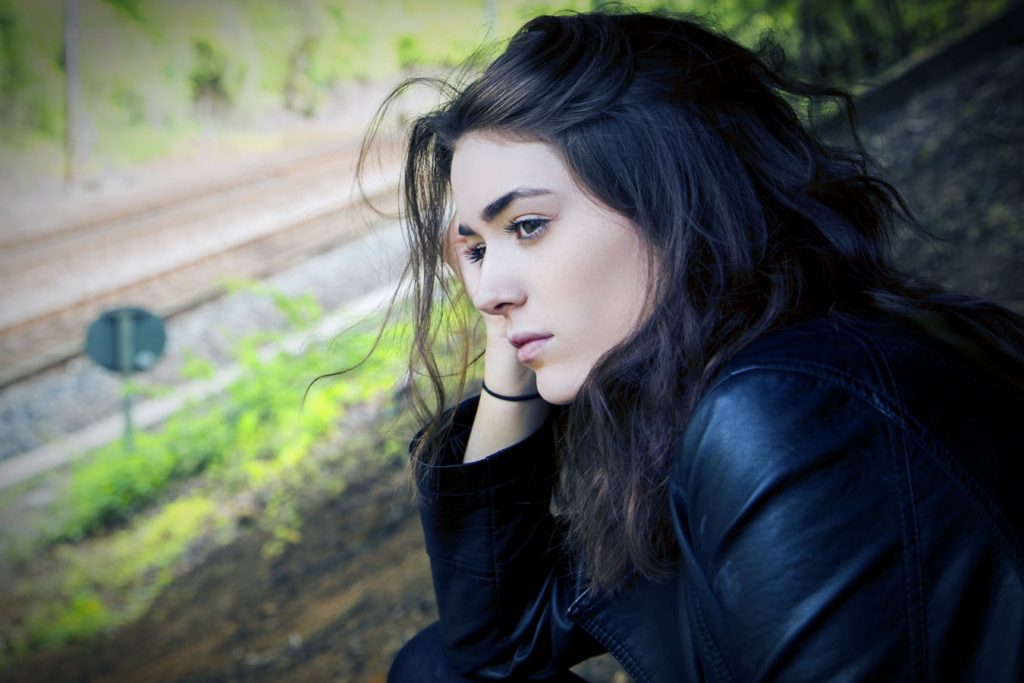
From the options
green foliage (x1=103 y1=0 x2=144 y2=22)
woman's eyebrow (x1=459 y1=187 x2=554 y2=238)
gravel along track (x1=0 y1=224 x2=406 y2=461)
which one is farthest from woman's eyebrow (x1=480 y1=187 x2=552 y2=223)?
green foliage (x1=103 y1=0 x2=144 y2=22)

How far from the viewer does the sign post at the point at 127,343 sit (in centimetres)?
317

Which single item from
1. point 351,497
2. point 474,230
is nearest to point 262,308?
point 351,497

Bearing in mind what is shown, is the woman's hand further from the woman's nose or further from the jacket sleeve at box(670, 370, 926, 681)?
the jacket sleeve at box(670, 370, 926, 681)

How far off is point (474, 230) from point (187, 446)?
8.01 ft

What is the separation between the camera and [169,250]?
3.37 meters

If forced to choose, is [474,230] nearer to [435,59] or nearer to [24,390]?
[24,390]

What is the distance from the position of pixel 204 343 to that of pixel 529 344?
2482 millimetres

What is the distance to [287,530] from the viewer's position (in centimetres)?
339

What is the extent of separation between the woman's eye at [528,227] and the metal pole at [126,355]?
2.36 meters

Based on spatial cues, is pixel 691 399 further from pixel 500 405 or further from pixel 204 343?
pixel 204 343

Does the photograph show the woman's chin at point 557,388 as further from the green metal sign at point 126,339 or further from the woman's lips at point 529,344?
the green metal sign at point 126,339

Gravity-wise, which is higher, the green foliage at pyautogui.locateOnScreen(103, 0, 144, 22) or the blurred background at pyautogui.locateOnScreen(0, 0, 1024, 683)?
the green foliage at pyautogui.locateOnScreen(103, 0, 144, 22)

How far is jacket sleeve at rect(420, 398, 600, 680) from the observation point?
152 centimetres

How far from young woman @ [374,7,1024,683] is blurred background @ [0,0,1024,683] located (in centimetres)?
132
